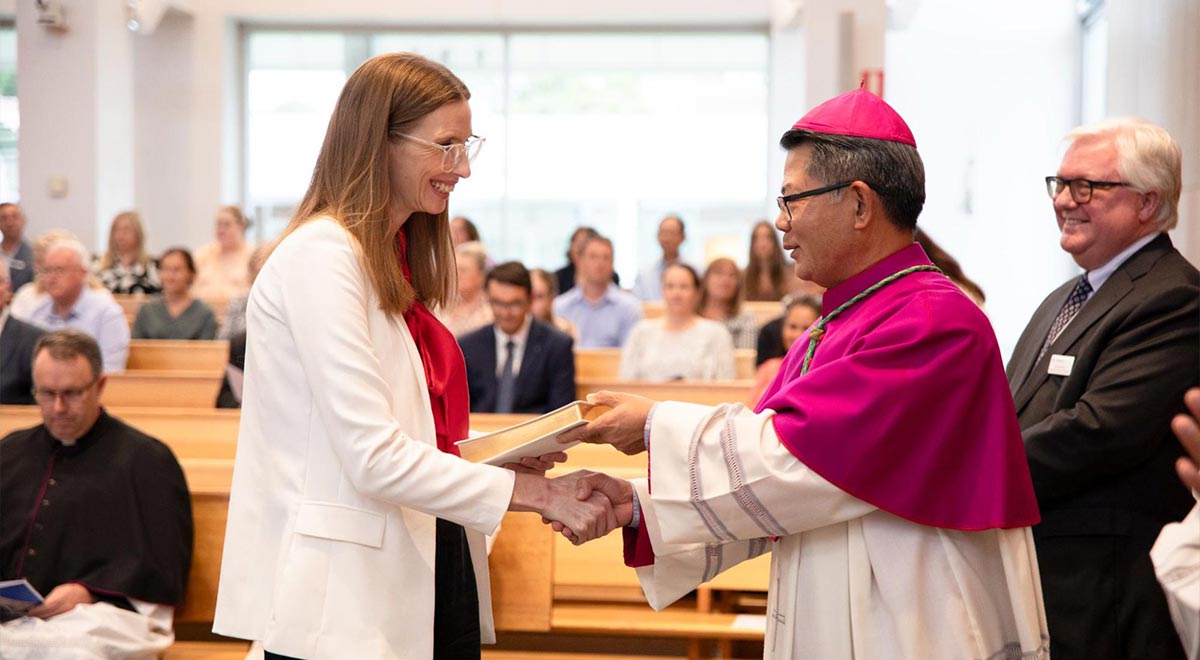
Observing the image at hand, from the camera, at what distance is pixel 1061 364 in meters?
2.86

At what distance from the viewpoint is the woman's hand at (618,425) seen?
2.21 m

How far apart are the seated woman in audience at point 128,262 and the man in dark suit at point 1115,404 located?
28.2 feet

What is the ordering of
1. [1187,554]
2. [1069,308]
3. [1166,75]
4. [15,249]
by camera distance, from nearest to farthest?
[1187,554], [1069,308], [1166,75], [15,249]

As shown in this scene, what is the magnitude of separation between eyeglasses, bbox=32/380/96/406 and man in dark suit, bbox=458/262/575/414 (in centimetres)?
258

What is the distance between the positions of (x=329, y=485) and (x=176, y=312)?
23.1 ft

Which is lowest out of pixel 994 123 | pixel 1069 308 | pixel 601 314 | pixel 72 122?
pixel 601 314

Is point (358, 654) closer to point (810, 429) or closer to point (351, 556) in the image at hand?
point (351, 556)

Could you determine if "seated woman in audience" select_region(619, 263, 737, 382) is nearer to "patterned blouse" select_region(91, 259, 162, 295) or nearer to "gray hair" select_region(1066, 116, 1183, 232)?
"gray hair" select_region(1066, 116, 1183, 232)

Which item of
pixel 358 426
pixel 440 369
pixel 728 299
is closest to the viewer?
pixel 358 426

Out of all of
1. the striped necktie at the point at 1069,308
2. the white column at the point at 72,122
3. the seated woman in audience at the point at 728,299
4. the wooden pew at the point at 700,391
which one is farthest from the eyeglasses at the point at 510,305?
the white column at the point at 72,122

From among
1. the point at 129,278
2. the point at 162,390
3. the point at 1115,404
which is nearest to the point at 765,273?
the point at 162,390

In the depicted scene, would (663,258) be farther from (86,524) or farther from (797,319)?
(86,524)

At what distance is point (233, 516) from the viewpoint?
2086 millimetres

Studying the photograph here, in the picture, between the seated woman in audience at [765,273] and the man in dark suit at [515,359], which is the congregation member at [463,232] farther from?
the man in dark suit at [515,359]
